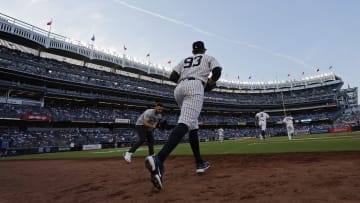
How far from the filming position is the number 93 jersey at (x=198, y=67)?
3635 millimetres

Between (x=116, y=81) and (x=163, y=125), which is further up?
(x=116, y=81)

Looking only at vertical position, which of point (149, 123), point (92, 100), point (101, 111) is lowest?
point (149, 123)

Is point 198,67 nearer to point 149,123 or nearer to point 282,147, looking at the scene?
point 149,123

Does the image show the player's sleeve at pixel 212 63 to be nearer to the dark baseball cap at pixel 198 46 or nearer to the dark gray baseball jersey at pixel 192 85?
the dark gray baseball jersey at pixel 192 85

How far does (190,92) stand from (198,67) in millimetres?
498

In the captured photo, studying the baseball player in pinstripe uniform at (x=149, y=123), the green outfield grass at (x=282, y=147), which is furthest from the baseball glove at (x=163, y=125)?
the green outfield grass at (x=282, y=147)

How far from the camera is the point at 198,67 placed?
367cm

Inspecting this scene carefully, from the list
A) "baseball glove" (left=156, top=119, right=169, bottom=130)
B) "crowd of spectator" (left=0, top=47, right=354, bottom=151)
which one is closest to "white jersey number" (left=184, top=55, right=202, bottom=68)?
"baseball glove" (left=156, top=119, right=169, bottom=130)

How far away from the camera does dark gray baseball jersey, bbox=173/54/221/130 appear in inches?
132

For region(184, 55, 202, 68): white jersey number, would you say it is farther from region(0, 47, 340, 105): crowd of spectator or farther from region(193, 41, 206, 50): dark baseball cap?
region(0, 47, 340, 105): crowd of spectator

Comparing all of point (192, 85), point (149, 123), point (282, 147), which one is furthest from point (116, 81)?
point (192, 85)

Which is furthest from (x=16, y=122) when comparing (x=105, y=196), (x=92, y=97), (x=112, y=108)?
(x=105, y=196)

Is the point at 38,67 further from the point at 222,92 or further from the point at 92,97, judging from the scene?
the point at 222,92

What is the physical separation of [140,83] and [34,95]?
2038 centimetres
